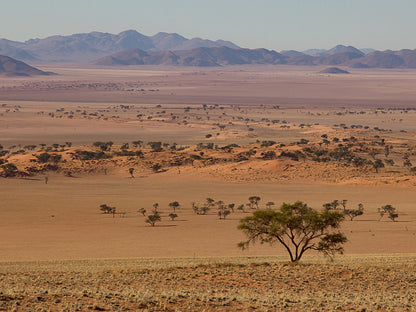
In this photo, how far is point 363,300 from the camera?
17734mm

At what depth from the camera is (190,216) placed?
4881 cm

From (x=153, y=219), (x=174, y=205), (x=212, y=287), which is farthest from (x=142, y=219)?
(x=212, y=287)

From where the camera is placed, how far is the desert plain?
1819 cm

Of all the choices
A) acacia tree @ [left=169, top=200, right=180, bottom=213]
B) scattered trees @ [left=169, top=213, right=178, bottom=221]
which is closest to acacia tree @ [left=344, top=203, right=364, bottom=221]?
scattered trees @ [left=169, top=213, right=178, bottom=221]

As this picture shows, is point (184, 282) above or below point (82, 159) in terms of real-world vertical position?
above

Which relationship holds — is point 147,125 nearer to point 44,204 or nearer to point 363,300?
point 44,204

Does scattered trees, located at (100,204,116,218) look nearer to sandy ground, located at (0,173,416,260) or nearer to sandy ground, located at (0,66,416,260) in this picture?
sandy ground, located at (0,173,416,260)

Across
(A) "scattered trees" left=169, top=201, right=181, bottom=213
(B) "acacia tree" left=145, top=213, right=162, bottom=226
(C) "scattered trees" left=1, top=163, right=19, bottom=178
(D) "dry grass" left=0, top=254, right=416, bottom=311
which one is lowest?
(C) "scattered trees" left=1, top=163, right=19, bottom=178

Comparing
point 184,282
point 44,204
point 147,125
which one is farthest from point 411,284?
point 147,125

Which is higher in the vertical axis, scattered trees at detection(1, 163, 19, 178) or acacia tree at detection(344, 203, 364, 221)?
acacia tree at detection(344, 203, 364, 221)

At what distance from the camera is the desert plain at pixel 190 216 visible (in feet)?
59.7

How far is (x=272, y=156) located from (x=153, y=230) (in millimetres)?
37233

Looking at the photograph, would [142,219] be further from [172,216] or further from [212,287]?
[212,287]

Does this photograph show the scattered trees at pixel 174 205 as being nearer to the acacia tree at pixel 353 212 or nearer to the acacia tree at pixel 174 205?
the acacia tree at pixel 174 205
